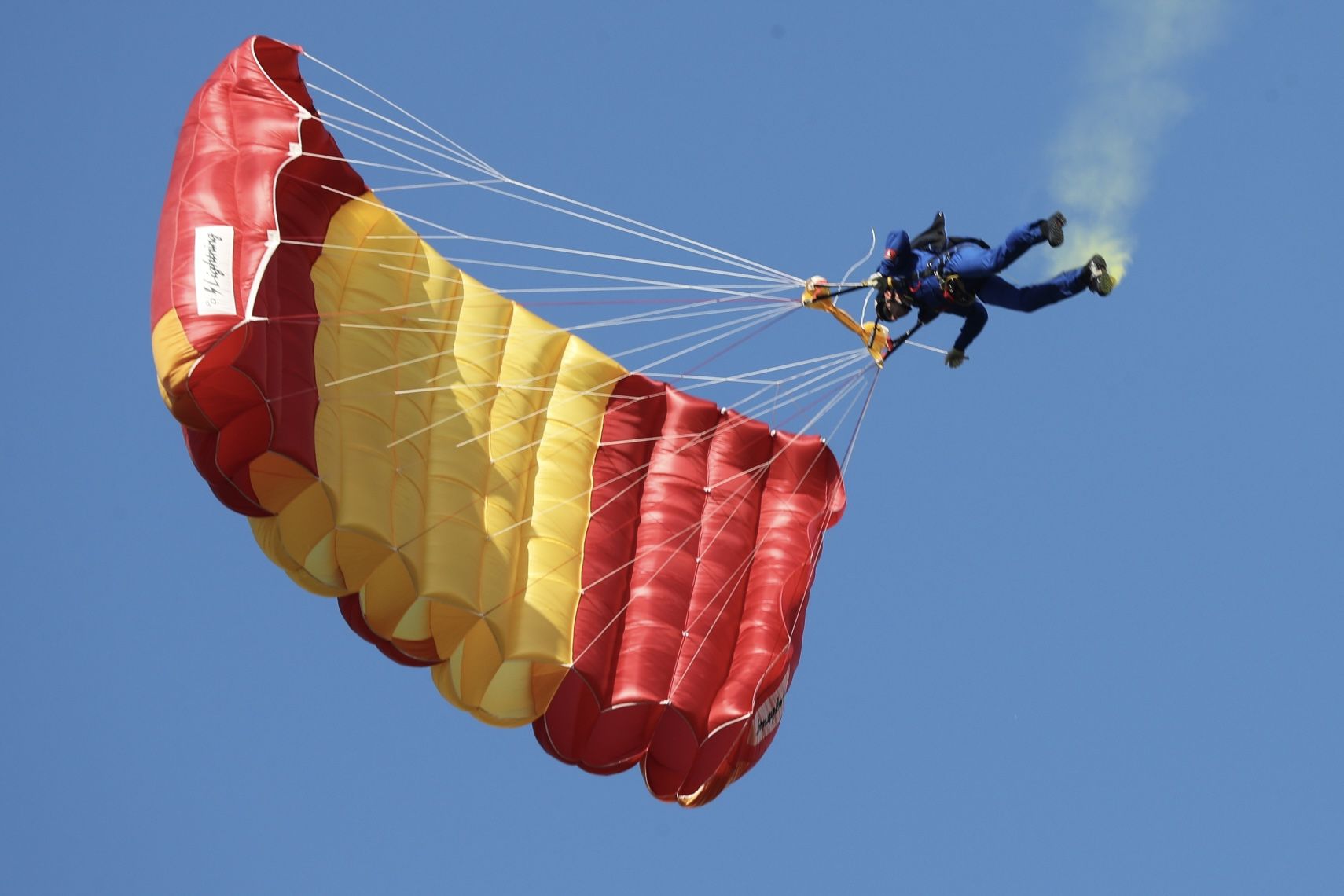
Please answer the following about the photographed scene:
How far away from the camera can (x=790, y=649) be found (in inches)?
577

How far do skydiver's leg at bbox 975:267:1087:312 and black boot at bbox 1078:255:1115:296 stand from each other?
0.03 meters

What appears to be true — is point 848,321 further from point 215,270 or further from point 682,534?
point 215,270

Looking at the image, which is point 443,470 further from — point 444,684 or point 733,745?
point 733,745

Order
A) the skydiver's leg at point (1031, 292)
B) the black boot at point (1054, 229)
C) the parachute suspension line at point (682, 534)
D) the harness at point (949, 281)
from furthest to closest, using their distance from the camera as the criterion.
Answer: the parachute suspension line at point (682, 534)
the harness at point (949, 281)
the skydiver's leg at point (1031, 292)
the black boot at point (1054, 229)

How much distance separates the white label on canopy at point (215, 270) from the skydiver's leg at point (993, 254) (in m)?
4.21

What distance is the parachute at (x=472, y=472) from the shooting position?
1311 cm

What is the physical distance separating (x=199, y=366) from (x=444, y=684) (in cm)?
300

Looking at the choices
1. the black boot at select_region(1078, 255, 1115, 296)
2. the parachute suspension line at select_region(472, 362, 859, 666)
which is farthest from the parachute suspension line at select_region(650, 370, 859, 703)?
the black boot at select_region(1078, 255, 1115, 296)

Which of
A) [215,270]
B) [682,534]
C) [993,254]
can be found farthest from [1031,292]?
[215,270]

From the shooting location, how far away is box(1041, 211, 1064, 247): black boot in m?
11.9

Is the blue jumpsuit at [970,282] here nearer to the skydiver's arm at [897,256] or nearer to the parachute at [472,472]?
the skydiver's arm at [897,256]

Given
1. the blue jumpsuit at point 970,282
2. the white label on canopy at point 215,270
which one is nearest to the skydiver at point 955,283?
the blue jumpsuit at point 970,282

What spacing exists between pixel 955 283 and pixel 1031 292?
513 millimetres

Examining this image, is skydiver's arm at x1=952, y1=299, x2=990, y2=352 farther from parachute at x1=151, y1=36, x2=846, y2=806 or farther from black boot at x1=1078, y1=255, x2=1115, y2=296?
parachute at x1=151, y1=36, x2=846, y2=806
